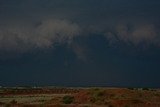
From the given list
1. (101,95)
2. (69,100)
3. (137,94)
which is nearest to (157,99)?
(137,94)

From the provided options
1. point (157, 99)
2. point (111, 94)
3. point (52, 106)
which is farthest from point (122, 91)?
point (52, 106)

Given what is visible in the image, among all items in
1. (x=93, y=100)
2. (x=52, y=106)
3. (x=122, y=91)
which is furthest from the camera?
(x=122, y=91)

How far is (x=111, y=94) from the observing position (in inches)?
4048

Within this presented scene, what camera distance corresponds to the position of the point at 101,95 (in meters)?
103

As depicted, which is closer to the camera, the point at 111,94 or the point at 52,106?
the point at 52,106

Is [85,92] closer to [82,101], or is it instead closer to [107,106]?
[82,101]

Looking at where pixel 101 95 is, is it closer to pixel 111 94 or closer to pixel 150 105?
pixel 111 94

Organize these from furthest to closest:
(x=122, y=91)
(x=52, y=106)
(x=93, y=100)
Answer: (x=122, y=91) → (x=93, y=100) → (x=52, y=106)

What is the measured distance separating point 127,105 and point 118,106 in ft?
5.57

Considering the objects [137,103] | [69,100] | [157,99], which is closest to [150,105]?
[137,103]

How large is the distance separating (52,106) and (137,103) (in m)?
17.0

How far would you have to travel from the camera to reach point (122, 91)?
104312mm

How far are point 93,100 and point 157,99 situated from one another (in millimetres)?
14275

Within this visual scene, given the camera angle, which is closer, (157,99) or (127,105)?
(127,105)
